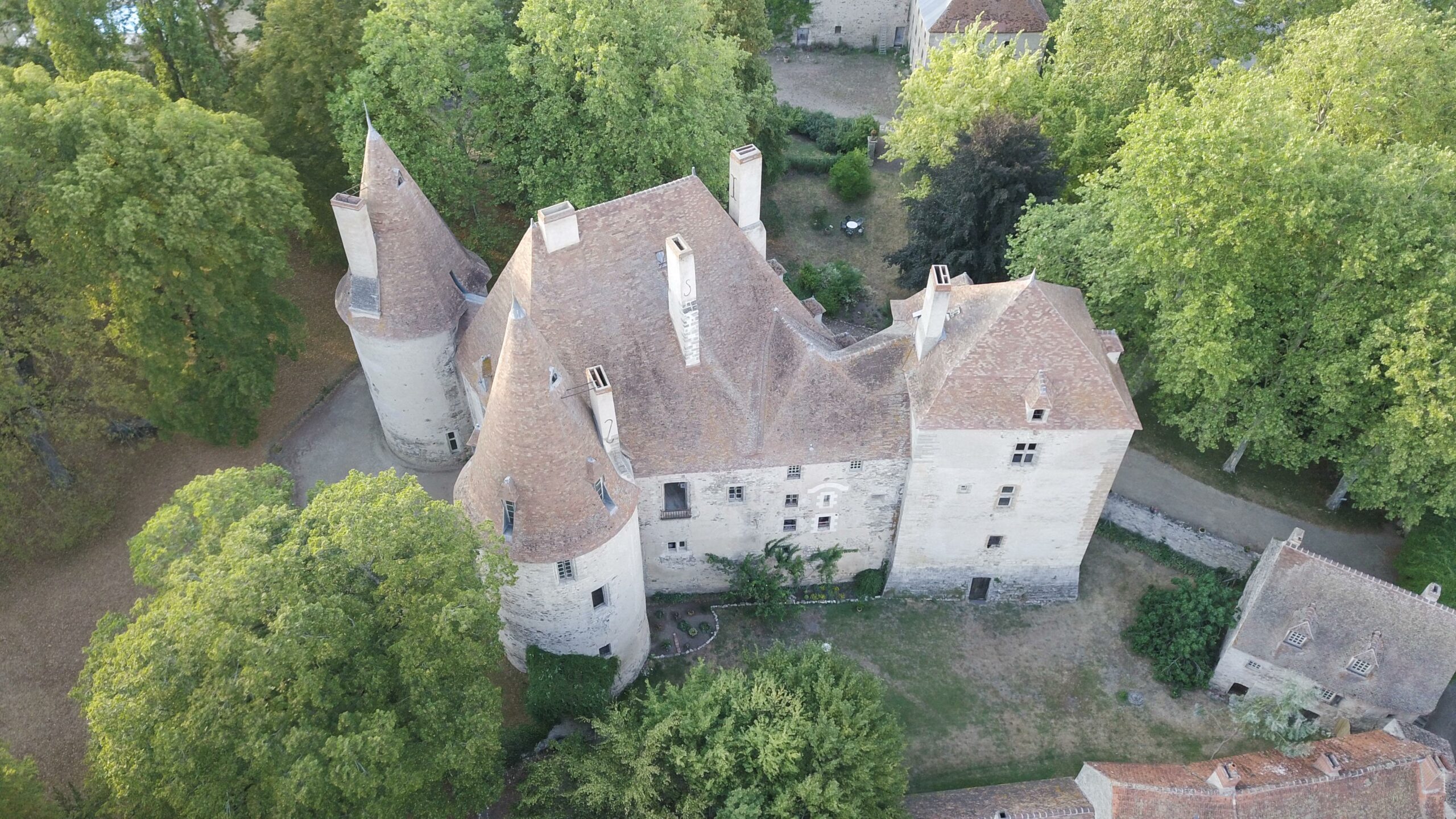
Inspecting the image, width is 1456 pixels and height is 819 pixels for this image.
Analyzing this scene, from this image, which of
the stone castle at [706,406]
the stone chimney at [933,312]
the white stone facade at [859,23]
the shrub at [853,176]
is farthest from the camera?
the white stone facade at [859,23]

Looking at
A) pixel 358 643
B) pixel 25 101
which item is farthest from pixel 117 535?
pixel 358 643

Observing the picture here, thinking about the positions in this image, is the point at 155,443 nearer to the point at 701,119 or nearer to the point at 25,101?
the point at 25,101

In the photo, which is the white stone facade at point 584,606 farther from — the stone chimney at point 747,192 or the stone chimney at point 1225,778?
the stone chimney at point 1225,778

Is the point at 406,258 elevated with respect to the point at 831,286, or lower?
elevated

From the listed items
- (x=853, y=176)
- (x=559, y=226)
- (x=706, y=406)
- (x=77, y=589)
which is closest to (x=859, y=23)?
(x=853, y=176)

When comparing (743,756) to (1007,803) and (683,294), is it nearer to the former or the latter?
(1007,803)

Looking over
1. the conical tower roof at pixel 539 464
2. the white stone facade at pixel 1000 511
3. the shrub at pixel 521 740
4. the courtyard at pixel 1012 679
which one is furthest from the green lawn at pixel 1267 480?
the shrub at pixel 521 740
